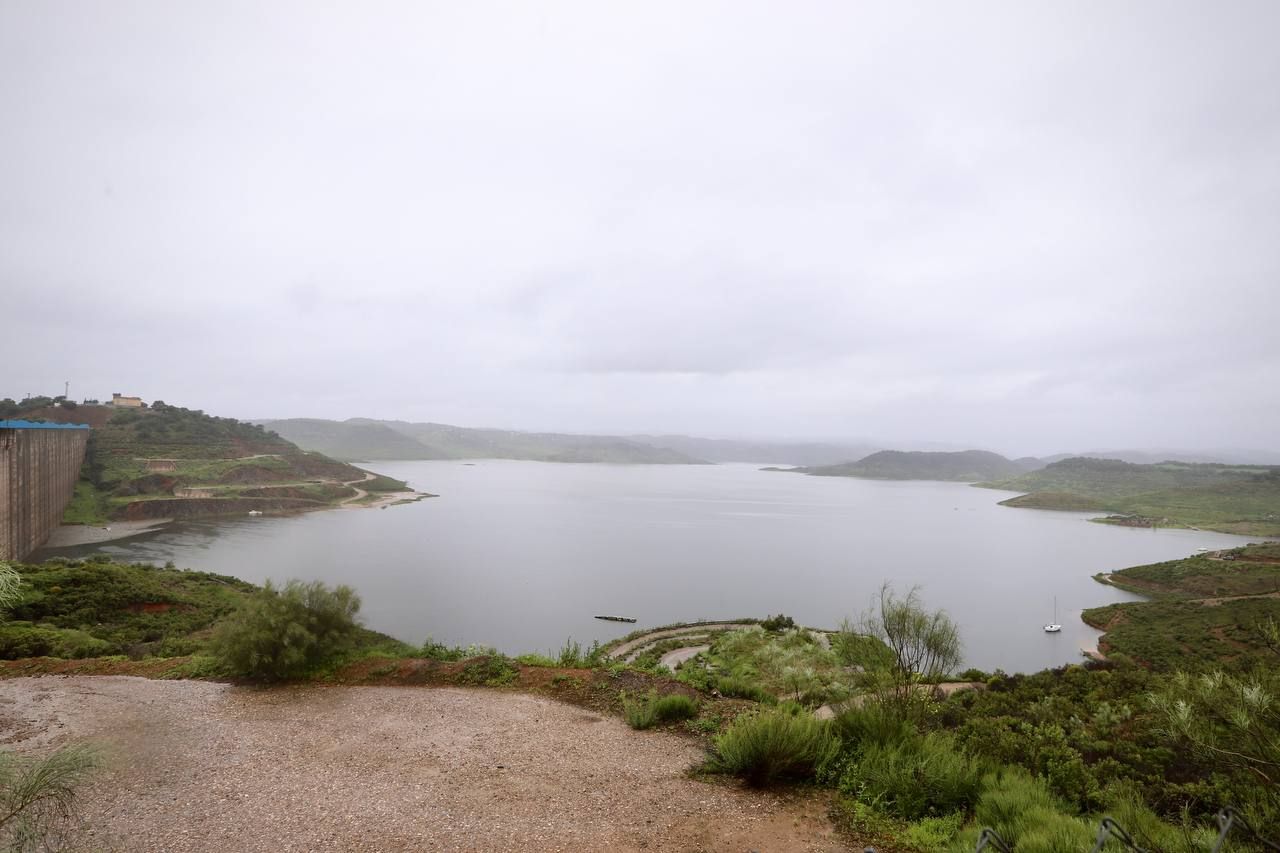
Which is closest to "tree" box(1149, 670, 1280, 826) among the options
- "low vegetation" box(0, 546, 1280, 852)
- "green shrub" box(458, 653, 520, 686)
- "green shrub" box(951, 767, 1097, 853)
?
"low vegetation" box(0, 546, 1280, 852)

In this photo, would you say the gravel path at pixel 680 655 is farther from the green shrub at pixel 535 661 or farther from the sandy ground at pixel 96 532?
the sandy ground at pixel 96 532

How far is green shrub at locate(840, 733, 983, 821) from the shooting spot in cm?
527

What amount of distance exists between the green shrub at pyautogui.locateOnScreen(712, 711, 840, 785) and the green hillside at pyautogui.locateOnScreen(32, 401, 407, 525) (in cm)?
6498

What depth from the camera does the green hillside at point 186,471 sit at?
53.2 metres

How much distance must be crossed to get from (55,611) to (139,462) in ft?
178

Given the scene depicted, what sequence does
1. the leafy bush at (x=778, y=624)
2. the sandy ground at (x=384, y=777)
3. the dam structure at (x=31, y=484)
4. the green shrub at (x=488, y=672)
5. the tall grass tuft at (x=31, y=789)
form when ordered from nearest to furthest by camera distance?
the tall grass tuft at (x=31, y=789)
the sandy ground at (x=384, y=777)
the green shrub at (x=488, y=672)
the leafy bush at (x=778, y=624)
the dam structure at (x=31, y=484)

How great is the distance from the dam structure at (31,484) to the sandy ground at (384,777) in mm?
29424

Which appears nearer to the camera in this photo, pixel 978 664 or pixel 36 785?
pixel 36 785

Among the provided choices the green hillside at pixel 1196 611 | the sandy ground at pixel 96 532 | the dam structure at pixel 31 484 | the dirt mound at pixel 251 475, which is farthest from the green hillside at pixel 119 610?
the dirt mound at pixel 251 475

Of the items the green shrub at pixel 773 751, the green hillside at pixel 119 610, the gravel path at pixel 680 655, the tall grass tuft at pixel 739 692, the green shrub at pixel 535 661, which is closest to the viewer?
the green shrub at pixel 773 751

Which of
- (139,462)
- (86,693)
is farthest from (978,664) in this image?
(139,462)

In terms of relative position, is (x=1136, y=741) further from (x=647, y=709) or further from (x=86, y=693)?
(x=86, y=693)

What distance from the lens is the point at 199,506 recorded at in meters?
56.3

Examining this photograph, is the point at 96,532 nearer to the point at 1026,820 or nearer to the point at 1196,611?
the point at 1026,820
